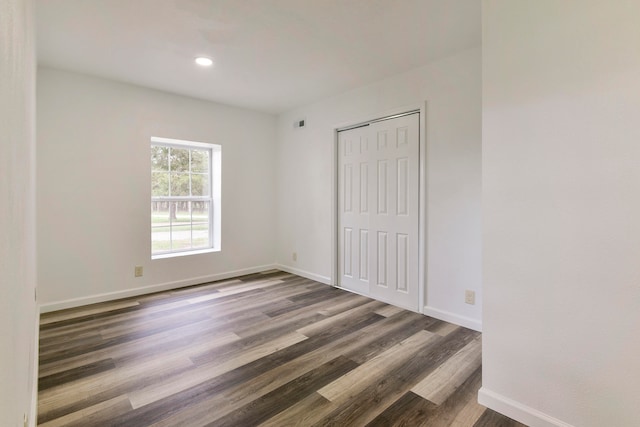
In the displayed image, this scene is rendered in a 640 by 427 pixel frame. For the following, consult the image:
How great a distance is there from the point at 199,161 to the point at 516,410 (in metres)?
4.35

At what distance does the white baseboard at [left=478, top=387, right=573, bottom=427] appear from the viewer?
1.55 meters

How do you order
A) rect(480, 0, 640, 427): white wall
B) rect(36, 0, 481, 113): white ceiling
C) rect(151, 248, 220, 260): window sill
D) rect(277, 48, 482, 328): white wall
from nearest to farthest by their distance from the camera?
rect(480, 0, 640, 427): white wall
rect(36, 0, 481, 113): white ceiling
rect(277, 48, 482, 328): white wall
rect(151, 248, 220, 260): window sill

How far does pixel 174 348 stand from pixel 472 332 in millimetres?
2547

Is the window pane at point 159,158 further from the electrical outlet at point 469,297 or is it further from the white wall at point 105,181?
the electrical outlet at point 469,297

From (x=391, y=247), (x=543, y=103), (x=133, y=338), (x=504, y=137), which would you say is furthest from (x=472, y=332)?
(x=133, y=338)

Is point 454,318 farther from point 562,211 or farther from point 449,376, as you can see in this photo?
point 562,211

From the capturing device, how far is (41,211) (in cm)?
307

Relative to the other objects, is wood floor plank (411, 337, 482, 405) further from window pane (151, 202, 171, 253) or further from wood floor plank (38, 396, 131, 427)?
window pane (151, 202, 171, 253)

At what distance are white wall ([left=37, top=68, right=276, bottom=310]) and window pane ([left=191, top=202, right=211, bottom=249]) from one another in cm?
28

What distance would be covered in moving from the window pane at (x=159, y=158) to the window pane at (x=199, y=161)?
0.35 metres

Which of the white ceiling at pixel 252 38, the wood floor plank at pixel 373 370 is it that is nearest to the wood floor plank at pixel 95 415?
the wood floor plank at pixel 373 370

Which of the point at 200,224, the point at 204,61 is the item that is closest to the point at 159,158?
the point at 200,224

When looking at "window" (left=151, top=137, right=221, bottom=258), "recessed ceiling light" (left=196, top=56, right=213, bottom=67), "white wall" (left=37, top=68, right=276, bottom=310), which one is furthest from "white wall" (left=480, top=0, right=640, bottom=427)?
"window" (left=151, top=137, right=221, bottom=258)

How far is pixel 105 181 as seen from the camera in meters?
3.44
